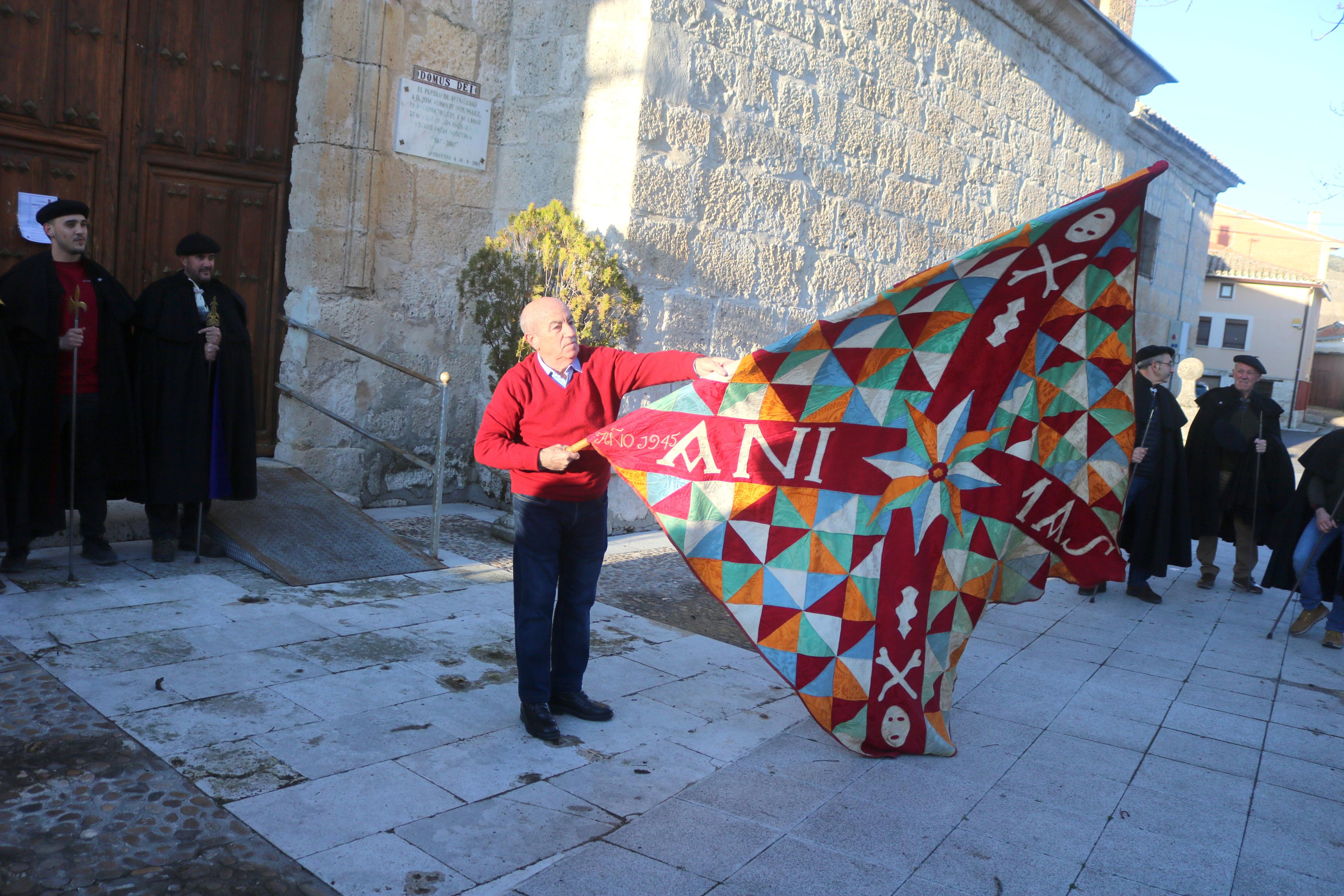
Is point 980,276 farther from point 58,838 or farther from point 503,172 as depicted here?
point 503,172

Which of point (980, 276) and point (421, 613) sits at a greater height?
point (980, 276)

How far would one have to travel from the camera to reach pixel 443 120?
7.02 meters

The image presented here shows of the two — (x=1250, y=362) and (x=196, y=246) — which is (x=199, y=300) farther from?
(x=1250, y=362)

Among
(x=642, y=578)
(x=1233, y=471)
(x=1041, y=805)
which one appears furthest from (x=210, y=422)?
(x=1233, y=471)

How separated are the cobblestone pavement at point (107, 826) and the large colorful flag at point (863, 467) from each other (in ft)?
5.36

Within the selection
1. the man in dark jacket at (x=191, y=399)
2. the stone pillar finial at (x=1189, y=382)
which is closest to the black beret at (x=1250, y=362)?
the stone pillar finial at (x=1189, y=382)

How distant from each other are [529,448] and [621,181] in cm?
362

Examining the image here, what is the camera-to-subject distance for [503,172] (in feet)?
24.3

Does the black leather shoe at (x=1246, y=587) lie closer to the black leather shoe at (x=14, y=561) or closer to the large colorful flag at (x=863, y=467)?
the large colorful flag at (x=863, y=467)

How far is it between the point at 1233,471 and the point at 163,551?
7.14m

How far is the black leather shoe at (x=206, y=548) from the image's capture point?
Answer: 5445 millimetres

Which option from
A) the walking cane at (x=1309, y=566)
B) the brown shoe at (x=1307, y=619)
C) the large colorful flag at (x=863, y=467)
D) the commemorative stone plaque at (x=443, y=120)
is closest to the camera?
the large colorful flag at (x=863, y=467)

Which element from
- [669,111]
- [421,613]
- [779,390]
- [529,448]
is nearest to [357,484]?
[421,613]

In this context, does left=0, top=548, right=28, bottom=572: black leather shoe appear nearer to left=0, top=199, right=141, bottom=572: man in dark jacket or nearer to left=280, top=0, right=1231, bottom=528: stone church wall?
left=0, top=199, right=141, bottom=572: man in dark jacket
